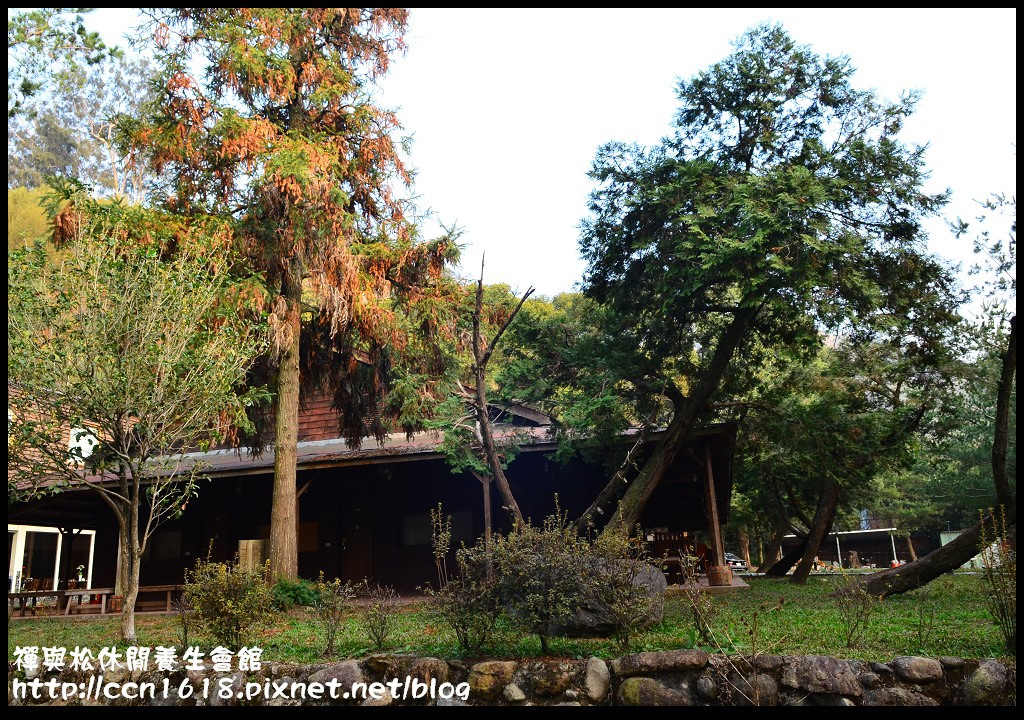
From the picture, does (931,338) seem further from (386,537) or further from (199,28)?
(199,28)

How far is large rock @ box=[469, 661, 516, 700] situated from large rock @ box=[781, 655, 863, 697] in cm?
268

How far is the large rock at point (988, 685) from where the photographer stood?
266 inches

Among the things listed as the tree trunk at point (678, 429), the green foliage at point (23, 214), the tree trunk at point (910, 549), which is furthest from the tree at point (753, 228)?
the green foliage at point (23, 214)

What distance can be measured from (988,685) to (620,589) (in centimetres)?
342

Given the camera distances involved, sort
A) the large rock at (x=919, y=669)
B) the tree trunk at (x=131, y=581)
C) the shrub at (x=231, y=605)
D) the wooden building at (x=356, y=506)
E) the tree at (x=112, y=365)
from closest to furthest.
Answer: the large rock at (x=919, y=669) < the shrub at (x=231, y=605) < the tree at (x=112, y=365) < the tree trunk at (x=131, y=581) < the wooden building at (x=356, y=506)

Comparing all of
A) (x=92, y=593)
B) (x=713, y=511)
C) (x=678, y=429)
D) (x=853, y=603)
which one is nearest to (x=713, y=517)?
(x=713, y=511)

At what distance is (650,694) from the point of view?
7.32 m

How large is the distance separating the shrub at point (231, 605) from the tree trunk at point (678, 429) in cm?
684

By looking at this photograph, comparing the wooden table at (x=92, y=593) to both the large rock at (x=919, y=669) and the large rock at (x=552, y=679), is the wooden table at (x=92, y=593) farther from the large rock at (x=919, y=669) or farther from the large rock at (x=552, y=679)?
the large rock at (x=919, y=669)

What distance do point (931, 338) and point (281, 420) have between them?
12246mm

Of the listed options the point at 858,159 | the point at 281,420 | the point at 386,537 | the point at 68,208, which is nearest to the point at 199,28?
the point at 68,208

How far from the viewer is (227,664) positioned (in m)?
8.09

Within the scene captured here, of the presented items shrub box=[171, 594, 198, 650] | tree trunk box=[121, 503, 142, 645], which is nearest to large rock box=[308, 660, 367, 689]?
shrub box=[171, 594, 198, 650]

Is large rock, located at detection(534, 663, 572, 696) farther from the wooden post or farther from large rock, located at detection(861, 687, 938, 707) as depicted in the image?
the wooden post
